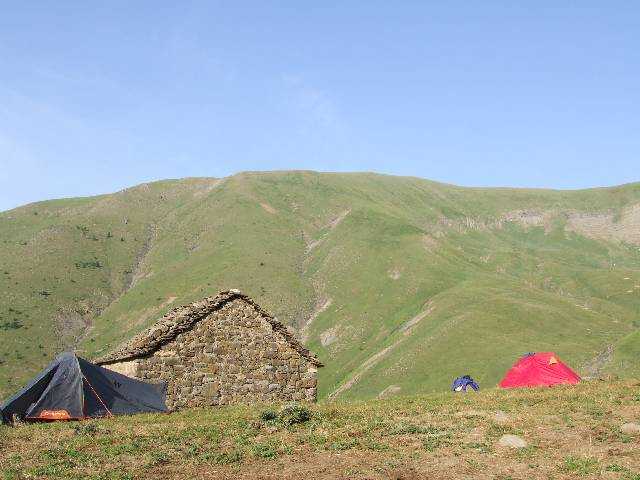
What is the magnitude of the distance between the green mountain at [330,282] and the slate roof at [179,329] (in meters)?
42.0

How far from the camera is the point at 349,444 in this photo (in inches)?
593

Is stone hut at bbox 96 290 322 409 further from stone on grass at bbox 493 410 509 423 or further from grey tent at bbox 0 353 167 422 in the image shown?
stone on grass at bbox 493 410 509 423

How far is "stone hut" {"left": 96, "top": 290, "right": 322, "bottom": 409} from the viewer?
2505 cm

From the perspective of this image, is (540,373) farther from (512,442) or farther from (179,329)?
(179,329)

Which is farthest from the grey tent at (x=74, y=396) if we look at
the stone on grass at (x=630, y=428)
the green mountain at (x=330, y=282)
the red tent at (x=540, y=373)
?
the green mountain at (x=330, y=282)

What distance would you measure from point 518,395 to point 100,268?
133629 millimetres

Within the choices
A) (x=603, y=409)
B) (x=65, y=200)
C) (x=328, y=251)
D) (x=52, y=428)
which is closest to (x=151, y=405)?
(x=52, y=428)

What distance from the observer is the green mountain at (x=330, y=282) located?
78000 millimetres

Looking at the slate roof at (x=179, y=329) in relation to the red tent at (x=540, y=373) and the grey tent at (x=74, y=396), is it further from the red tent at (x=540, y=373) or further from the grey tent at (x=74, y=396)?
the red tent at (x=540, y=373)

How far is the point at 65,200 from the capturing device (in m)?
194

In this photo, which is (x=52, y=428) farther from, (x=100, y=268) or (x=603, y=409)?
(x=100, y=268)

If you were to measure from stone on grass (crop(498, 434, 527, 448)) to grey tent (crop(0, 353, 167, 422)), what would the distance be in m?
13.2

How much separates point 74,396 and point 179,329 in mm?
5536

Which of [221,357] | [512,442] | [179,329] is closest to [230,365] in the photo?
[221,357]
